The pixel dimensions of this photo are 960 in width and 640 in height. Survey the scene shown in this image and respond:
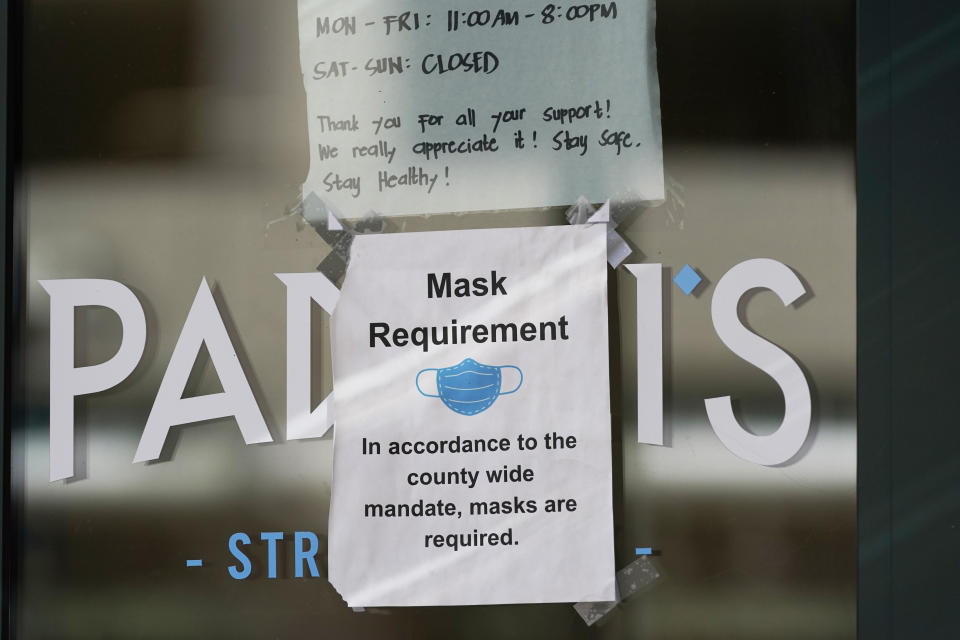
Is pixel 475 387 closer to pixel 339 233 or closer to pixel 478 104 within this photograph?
pixel 339 233

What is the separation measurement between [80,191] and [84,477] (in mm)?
672

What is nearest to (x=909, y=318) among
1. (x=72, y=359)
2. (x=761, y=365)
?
(x=761, y=365)

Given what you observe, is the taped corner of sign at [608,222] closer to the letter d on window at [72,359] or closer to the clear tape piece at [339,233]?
the clear tape piece at [339,233]

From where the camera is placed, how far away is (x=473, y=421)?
216 cm

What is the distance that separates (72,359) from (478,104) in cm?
111

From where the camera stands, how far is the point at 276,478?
2.19 metres

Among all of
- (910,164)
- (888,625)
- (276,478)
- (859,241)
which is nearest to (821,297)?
(859,241)

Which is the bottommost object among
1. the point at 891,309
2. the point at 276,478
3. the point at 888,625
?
the point at 888,625

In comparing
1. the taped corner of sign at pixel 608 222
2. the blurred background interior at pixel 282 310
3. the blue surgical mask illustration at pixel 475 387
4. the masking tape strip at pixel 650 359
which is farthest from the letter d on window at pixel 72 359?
the masking tape strip at pixel 650 359

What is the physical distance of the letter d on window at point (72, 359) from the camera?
221 cm

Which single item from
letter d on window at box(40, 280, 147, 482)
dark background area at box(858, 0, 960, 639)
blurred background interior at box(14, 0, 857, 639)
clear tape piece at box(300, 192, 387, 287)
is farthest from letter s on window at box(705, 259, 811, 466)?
letter d on window at box(40, 280, 147, 482)

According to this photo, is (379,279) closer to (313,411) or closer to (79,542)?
(313,411)

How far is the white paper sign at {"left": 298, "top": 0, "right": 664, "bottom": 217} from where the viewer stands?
7.09ft

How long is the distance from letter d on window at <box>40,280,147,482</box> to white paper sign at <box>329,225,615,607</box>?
1.56 feet
